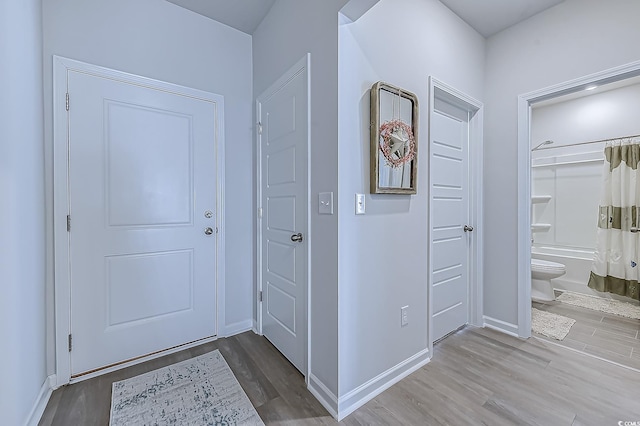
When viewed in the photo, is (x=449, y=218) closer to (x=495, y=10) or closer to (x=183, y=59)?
(x=495, y=10)

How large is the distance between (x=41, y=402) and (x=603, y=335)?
4.20 metres

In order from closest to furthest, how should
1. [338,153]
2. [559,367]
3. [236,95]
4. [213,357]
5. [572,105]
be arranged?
[338,153] < [559,367] < [213,357] < [236,95] < [572,105]

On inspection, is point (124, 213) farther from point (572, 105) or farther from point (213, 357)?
point (572, 105)

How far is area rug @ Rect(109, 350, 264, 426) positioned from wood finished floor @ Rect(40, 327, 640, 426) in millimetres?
68

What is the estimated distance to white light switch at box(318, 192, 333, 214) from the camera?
1508 mm

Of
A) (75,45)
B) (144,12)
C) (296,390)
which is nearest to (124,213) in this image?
(75,45)

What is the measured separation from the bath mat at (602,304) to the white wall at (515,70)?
1508 mm

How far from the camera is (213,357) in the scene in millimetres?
2037

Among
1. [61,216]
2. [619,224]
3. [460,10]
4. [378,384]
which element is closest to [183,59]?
[61,216]

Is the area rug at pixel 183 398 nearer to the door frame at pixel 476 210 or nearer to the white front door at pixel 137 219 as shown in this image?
the white front door at pixel 137 219

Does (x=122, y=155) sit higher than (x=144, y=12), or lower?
lower

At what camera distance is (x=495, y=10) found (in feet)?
7.22

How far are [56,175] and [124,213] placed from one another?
0.43 meters

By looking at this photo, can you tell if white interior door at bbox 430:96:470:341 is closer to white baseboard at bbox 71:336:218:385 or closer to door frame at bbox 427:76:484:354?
door frame at bbox 427:76:484:354
